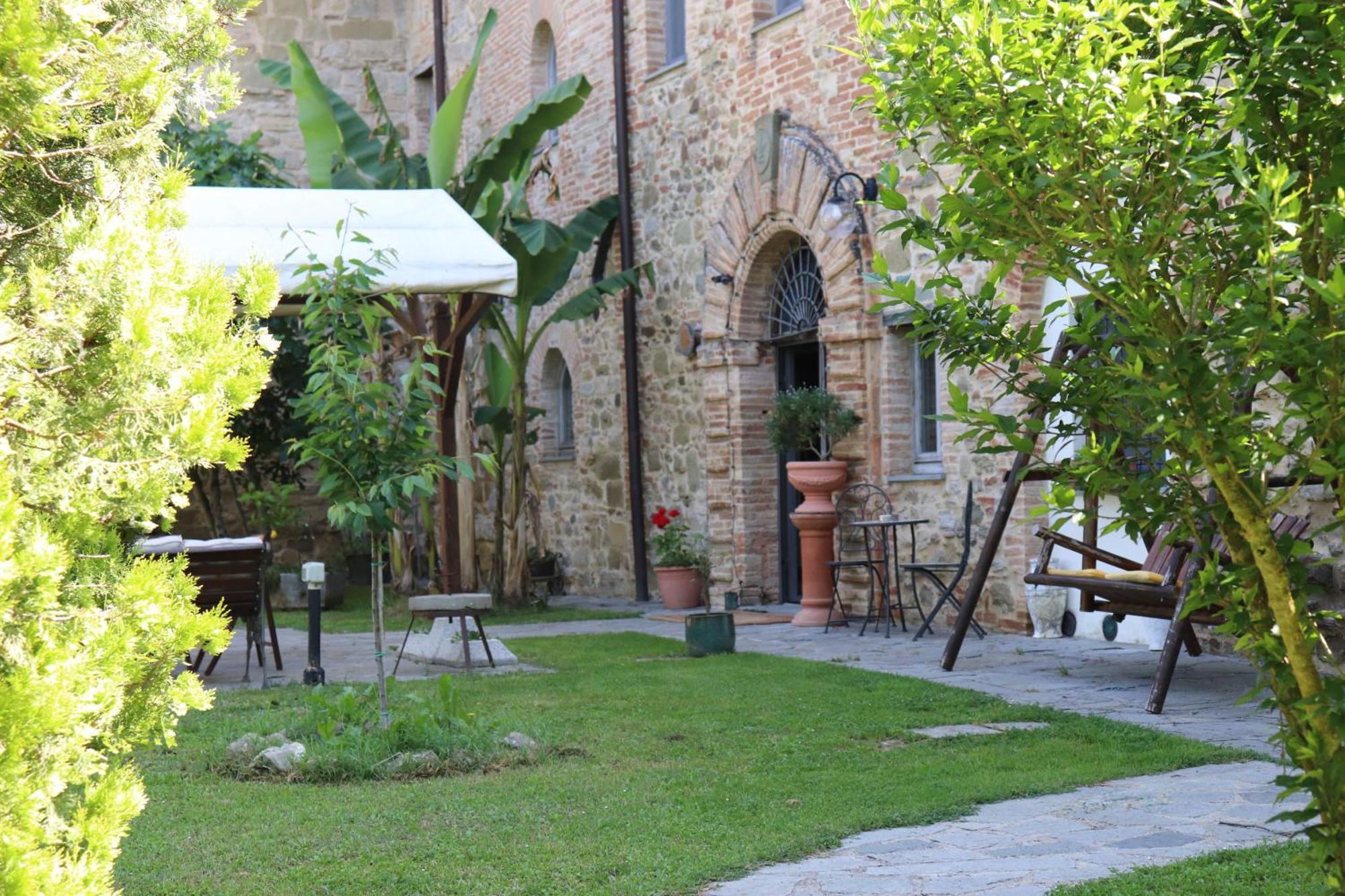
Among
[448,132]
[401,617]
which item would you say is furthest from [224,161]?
[401,617]

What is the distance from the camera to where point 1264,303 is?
2.28 metres

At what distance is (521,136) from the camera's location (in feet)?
42.1

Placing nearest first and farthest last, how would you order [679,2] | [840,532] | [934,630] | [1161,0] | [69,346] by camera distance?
[69,346] → [1161,0] → [934,630] → [840,532] → [679,2]

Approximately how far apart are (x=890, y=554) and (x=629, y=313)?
14.3 feet

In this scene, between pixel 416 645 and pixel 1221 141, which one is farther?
pixel 416 645

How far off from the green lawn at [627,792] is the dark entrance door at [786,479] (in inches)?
194

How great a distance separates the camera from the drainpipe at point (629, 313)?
14281mm

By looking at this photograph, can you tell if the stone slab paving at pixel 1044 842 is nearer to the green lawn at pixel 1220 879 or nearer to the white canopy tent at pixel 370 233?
the green lawn at pixel 1220 879

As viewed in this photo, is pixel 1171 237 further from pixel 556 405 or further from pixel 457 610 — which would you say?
pixel 556 405

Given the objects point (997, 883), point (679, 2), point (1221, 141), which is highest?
point (679, 2)

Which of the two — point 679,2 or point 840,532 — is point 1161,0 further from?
point 679,2

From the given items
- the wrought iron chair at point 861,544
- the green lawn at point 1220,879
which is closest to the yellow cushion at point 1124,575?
the wrought iron chair at point 861,544

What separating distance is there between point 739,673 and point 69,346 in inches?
256

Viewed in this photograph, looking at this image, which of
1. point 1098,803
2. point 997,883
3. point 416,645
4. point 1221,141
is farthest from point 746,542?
point 1221,141
